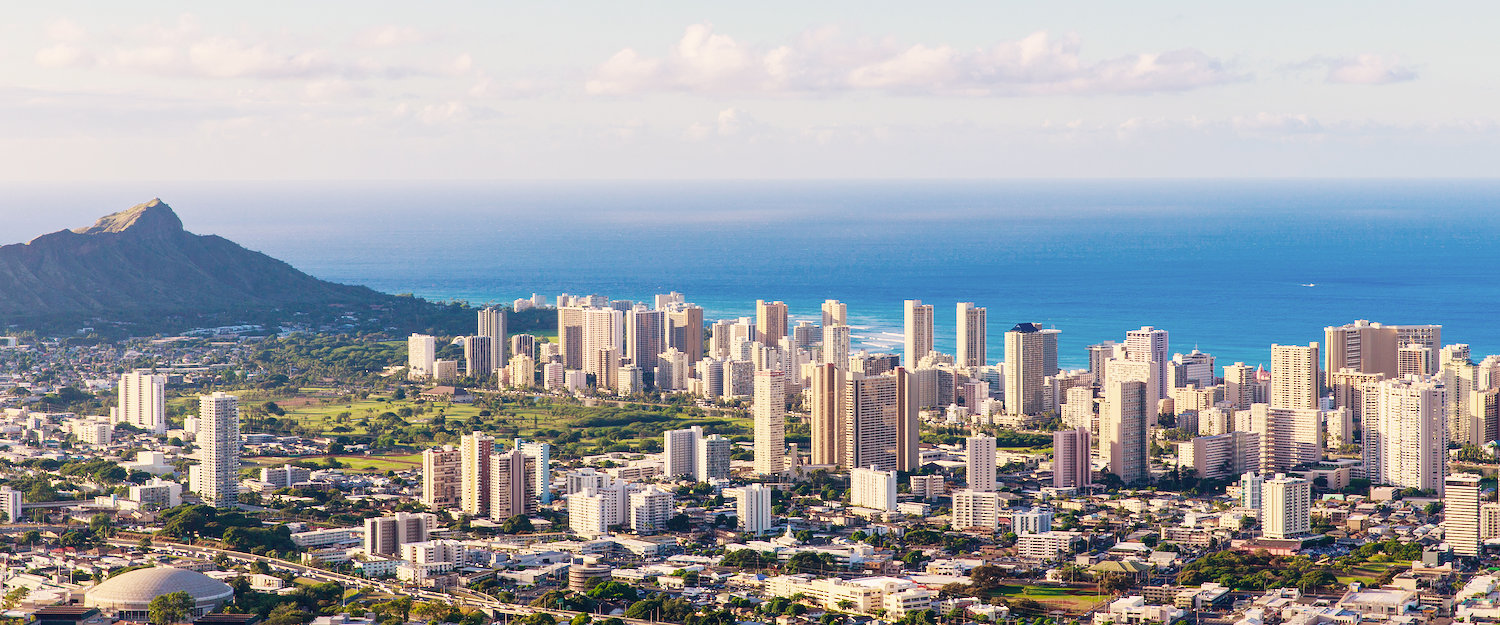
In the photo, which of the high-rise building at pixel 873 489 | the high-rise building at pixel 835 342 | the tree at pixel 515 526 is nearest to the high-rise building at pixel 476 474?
the tree at pixel 515 526

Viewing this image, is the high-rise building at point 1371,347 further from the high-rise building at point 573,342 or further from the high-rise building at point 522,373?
the high-rise building at point 573,342

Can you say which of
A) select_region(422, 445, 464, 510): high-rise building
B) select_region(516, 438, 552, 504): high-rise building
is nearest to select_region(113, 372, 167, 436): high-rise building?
select_region(422, 445, 464, 510): high-rise building

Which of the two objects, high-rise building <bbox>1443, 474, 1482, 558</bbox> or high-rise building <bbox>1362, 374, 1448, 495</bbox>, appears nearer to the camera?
high-rise building <bbox>1443, 474, 1482, 558</bbox>

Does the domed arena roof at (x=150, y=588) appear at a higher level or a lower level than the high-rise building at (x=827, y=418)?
lower

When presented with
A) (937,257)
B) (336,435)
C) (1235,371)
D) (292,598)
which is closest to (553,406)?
(336,435)

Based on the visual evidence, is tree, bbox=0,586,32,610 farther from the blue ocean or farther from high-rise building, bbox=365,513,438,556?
the blue ocean

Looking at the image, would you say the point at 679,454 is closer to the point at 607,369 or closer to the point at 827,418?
the point at 827,418

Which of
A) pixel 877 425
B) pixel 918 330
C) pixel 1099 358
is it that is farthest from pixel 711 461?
pixel 918 330
